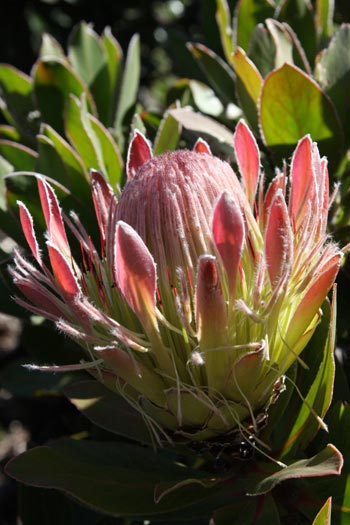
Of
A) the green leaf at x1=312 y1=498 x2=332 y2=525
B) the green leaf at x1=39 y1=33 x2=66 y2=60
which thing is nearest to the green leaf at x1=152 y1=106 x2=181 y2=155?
the green leaf at x1=39 y1=33 x2=66 y2=60

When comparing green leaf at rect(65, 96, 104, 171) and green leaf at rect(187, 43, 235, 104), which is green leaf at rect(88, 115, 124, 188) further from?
green leaf at rect(187, 43, 235, 104)

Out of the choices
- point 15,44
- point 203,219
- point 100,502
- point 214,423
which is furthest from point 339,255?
point 15,44

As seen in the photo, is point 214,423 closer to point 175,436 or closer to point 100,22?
point 175,436

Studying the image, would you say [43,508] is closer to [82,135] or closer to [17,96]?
[82,135]

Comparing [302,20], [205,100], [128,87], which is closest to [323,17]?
[302,20]

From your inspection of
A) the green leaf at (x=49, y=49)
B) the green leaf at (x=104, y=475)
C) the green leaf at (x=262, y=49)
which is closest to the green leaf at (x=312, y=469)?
the green leaf at (x=104, y=475)
